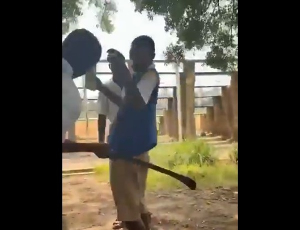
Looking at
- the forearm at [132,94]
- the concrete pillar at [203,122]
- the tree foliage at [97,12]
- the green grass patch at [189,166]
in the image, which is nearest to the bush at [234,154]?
the green grass patch at [189,166]

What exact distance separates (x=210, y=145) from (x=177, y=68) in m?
0.30

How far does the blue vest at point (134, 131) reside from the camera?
1545 millimetres

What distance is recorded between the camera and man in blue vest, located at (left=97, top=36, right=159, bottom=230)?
154 centimetres

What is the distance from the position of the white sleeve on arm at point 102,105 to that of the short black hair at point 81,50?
0.34 ft

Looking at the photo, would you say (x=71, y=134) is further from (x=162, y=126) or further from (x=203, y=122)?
(x=203, y=122)

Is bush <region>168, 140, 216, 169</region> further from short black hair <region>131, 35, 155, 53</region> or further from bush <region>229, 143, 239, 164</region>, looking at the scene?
short black hair <region>131, 35, 155, 53</region>

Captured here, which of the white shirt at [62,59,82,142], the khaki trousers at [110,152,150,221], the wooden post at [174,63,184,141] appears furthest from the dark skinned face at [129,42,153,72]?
the khaki trousers at [110,152,150,221]

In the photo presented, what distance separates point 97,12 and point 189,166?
2.05 feet

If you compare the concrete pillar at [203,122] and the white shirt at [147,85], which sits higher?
the white shirt at [147,85]

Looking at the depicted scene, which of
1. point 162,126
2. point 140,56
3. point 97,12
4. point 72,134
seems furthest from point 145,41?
point 72,134

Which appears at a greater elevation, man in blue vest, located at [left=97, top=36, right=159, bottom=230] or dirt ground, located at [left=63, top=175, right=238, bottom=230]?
man in blue vest, located at [left=97, top=36, right=159, bottom=230]

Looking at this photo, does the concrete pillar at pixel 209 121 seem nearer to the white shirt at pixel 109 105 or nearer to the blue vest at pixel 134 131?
the blue vest at pixel 134 131

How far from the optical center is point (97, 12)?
1.54 m

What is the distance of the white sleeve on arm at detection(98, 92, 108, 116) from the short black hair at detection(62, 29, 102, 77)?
0.10 m
